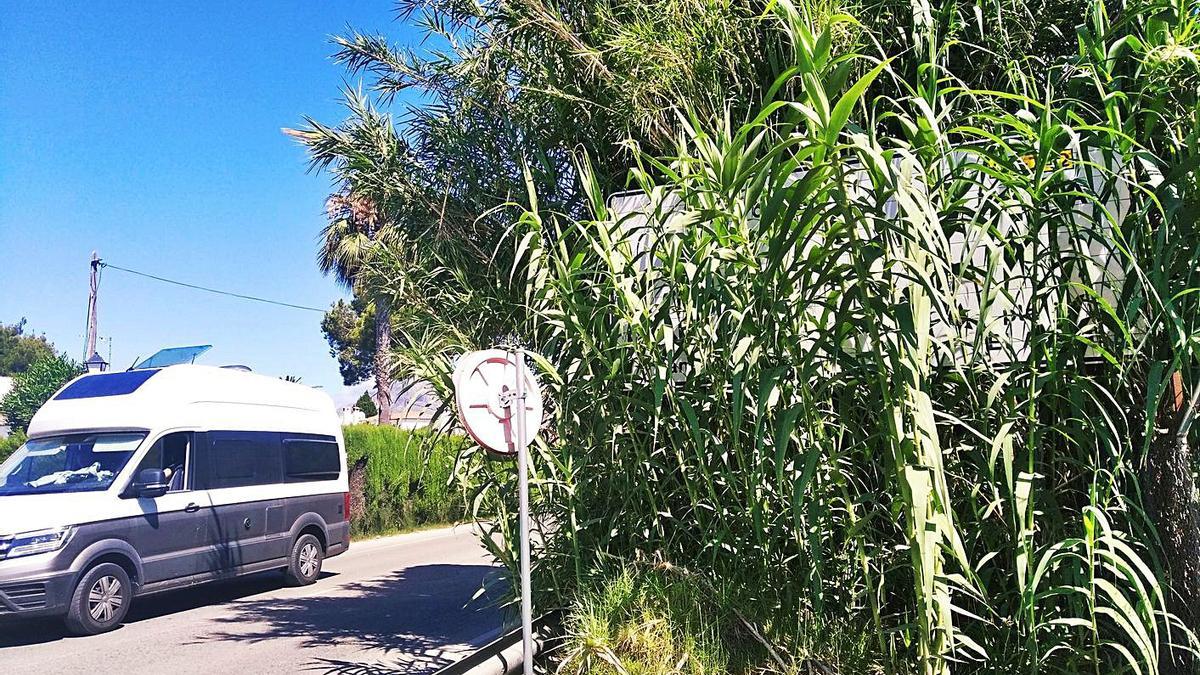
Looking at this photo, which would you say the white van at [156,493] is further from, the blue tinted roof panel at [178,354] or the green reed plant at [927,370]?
the green reed plant at [927,370]

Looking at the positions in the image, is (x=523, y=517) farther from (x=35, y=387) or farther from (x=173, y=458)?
(x=35, y=387)

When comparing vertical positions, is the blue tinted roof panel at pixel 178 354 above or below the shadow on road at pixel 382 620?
above

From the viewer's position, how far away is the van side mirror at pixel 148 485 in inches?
400

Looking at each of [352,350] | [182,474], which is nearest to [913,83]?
[182,474]

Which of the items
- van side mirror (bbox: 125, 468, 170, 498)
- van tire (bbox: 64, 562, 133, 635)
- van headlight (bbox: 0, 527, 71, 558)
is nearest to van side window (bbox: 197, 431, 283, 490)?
van side mirror (bbox: 125, 468, 170, 498)

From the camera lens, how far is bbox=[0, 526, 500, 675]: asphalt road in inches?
311

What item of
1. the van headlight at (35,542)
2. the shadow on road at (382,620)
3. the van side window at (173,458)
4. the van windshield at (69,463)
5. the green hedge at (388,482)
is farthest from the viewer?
the green hedge at (388,482)

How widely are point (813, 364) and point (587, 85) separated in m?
4.52

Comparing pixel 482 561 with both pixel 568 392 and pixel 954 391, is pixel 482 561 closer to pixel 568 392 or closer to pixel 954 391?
pixel 568 392

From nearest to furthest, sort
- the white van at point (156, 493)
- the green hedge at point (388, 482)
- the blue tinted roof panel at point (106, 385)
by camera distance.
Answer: the white van at point (156, 493)
the blue tinted roof panel at point (106, 385)
the green hedge at point (388, 482)

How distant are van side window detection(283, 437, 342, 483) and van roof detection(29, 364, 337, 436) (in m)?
0.38

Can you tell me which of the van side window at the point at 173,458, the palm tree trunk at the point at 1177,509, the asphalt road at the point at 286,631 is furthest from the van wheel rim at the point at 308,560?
the palm tree trunk at the point at 1177,509

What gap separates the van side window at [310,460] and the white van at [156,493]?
0.09ft

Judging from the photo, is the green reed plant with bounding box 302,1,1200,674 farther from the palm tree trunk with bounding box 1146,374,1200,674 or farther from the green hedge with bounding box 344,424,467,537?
the green hedge with bounding box 344,424,467,537
